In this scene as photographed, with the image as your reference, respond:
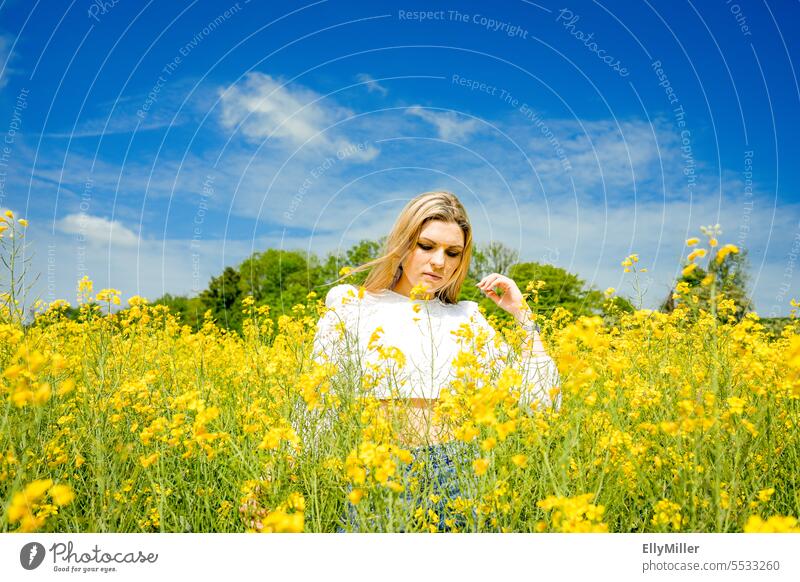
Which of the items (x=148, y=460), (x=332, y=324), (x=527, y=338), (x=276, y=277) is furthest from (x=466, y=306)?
(x=276, y=277)

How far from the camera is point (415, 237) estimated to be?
3357 millimetres

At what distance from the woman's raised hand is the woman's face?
39 cm

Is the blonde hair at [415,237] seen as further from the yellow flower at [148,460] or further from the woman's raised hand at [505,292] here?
the yellow flower at [148,460]

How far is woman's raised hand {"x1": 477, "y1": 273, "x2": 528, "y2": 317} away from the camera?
289cm

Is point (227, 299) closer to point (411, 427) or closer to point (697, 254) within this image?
point (411, 427)

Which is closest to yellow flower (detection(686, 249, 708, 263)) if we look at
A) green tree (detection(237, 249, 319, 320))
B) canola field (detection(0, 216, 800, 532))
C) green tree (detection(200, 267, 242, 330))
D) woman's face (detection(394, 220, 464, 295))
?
canola field (detection(0, 216, 800, 532))

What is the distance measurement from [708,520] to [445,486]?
0.95 m

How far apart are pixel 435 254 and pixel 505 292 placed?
1.74 ft

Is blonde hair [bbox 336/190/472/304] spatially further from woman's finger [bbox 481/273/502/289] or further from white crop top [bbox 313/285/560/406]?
woman's finger [bbox 481/273/502/289]
